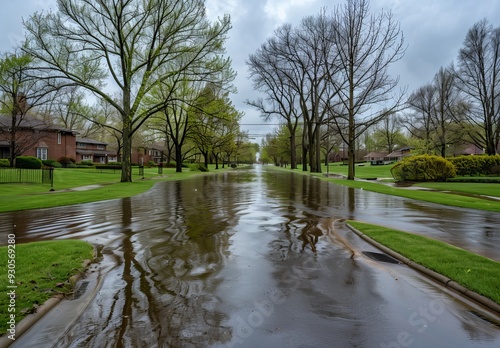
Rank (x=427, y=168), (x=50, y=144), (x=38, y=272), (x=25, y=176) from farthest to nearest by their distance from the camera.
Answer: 1. (x=50, y=144)
2. (x=427, y=168)
3. (x=25, y=176)
4. (x=38, y=272)

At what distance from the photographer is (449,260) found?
5.45m

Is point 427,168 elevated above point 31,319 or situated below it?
above

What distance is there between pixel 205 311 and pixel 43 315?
1.97m

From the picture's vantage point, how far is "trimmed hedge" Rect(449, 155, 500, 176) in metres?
29.3

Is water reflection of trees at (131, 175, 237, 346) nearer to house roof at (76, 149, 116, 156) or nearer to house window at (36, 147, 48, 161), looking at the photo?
house window at (36, 147, 48, 161)

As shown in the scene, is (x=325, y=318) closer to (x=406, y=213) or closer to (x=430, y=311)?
(x=430, y=311)

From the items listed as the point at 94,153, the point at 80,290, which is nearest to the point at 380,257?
the point at 80,290

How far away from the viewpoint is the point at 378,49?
24.6 m

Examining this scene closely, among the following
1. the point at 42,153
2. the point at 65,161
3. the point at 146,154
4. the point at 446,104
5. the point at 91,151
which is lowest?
the point at 65,161

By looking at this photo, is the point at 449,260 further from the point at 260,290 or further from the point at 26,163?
the point at 26,163

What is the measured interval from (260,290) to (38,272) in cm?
357

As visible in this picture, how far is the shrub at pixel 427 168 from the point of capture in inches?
1024

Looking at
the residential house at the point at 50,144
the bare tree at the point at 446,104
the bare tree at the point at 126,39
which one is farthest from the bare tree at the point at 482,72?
the residential house at the point at 50,144

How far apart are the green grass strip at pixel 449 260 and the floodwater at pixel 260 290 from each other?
362 millimetres
